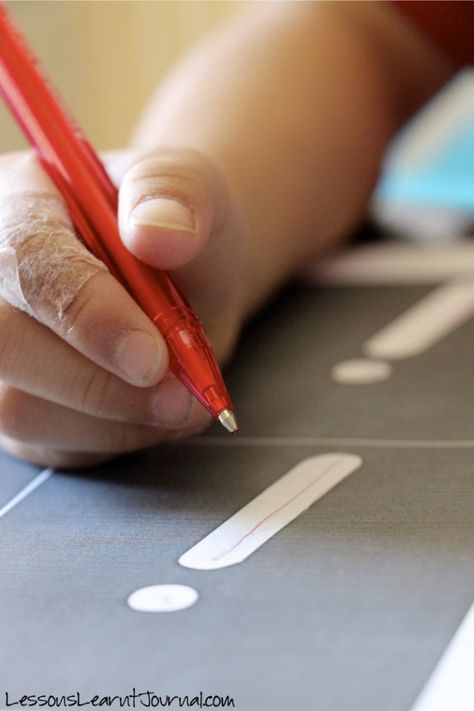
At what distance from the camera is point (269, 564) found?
1.03 ft

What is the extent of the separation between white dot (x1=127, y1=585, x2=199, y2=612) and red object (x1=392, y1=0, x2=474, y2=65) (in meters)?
0.53

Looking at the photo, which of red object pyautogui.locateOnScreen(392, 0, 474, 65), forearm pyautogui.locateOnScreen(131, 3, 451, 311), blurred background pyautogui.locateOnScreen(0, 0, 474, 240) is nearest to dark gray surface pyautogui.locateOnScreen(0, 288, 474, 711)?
forearm pyautogui.locateOnScreen(131, 3, 451, 311)

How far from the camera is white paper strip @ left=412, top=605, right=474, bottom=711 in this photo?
240 millimetres

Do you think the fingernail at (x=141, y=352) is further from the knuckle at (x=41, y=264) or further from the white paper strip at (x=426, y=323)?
the white paper strip at (x=426, y=323)

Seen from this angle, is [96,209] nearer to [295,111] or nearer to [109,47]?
[295,111]

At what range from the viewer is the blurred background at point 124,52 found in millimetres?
1415

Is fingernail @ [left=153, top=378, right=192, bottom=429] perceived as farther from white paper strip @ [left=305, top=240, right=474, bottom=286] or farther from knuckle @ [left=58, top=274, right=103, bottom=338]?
white paper strip @ [left=305, top=240, right=474, bottom=286]

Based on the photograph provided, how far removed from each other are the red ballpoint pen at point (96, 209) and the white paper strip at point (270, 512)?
1.3 inches

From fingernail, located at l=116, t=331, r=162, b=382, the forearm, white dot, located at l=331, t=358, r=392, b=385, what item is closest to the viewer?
fingernail, located at l=116, t=331, r=162, b=382

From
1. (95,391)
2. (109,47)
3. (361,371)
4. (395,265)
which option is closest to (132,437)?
(95,391)

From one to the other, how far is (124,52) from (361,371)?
106 centimetres

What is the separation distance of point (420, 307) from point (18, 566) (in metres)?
0.31

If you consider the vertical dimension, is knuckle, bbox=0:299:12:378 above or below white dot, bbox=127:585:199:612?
above

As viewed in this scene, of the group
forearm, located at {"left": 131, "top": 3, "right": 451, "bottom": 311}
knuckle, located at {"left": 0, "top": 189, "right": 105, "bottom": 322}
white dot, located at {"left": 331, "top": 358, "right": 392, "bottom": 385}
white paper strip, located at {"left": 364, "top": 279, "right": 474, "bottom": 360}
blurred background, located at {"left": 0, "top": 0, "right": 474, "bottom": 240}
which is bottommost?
knuckle, located at {"left": 0, "top": 189, "right": 105, "bottom": 322}
